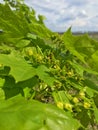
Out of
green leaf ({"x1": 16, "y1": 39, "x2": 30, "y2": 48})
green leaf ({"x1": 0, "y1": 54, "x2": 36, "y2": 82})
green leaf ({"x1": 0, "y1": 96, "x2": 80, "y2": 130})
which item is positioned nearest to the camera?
green leaf ({"x1": 0, "y1": 96, "x2": 80, "y2": 130})

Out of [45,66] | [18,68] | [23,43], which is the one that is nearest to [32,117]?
[18,68]

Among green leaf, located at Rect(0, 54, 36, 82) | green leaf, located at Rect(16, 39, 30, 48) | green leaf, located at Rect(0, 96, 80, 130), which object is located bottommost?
green leaf, located at Rect(0, 96, 80, 130)

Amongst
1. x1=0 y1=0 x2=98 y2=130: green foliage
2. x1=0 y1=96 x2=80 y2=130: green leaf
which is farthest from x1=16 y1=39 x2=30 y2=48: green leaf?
x1=0 y1=96 x2=80 y2=130: green leaf

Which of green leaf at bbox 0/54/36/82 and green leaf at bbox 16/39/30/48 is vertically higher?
green leaf at bbox 16/39/30/48

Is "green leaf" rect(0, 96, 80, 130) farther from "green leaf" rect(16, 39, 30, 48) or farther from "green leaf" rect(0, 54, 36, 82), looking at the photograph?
"green leaf" rect(16, 39, 30, 48)

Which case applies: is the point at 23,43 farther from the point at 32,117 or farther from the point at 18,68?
the point at 32,117

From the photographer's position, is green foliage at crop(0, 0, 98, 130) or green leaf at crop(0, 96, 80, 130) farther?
green foliage at crop(0, 0, 98, 130)

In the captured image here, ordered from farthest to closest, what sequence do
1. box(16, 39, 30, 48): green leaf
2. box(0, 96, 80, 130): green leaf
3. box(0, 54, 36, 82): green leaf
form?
box(16, 39, 30, 48): green leaf
box(0, 54, 36, 82): green leaf
box(0, 96, 80, 130): green leaf

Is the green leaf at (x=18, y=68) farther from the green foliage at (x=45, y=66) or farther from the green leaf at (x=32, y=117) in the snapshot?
the green leaf at (x=32, y=117)

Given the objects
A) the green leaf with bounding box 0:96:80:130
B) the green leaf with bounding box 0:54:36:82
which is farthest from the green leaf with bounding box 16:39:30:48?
the green leaf with bounding box 0:96:80:130
